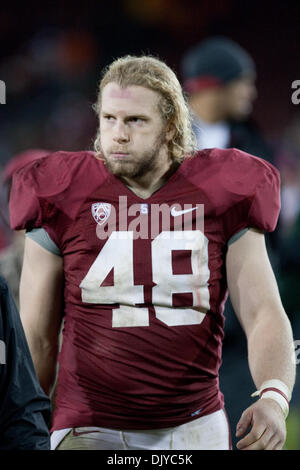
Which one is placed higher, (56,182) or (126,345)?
(56,182)

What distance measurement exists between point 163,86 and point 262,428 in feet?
2.53

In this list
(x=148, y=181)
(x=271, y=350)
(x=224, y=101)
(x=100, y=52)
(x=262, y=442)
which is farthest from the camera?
(x=100, y=52)

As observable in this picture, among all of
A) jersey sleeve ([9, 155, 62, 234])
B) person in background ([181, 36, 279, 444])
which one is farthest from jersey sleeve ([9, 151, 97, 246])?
person in background ([181, 36, 279, 444])

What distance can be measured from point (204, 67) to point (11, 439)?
6.54 feet

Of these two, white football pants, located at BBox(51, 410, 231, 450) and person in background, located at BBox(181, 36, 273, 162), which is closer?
white football pants, located at BBox(51, 410, 231, 450)

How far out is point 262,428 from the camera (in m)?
1.46

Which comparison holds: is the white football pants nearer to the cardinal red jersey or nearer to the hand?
the cardinal red jersey

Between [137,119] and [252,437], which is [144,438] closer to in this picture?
[252,437]

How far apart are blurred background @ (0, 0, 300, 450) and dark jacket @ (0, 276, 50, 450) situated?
10.8ft

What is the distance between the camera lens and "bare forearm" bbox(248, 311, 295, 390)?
64.6 inches

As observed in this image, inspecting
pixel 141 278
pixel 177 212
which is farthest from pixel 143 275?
pixel 177 212
